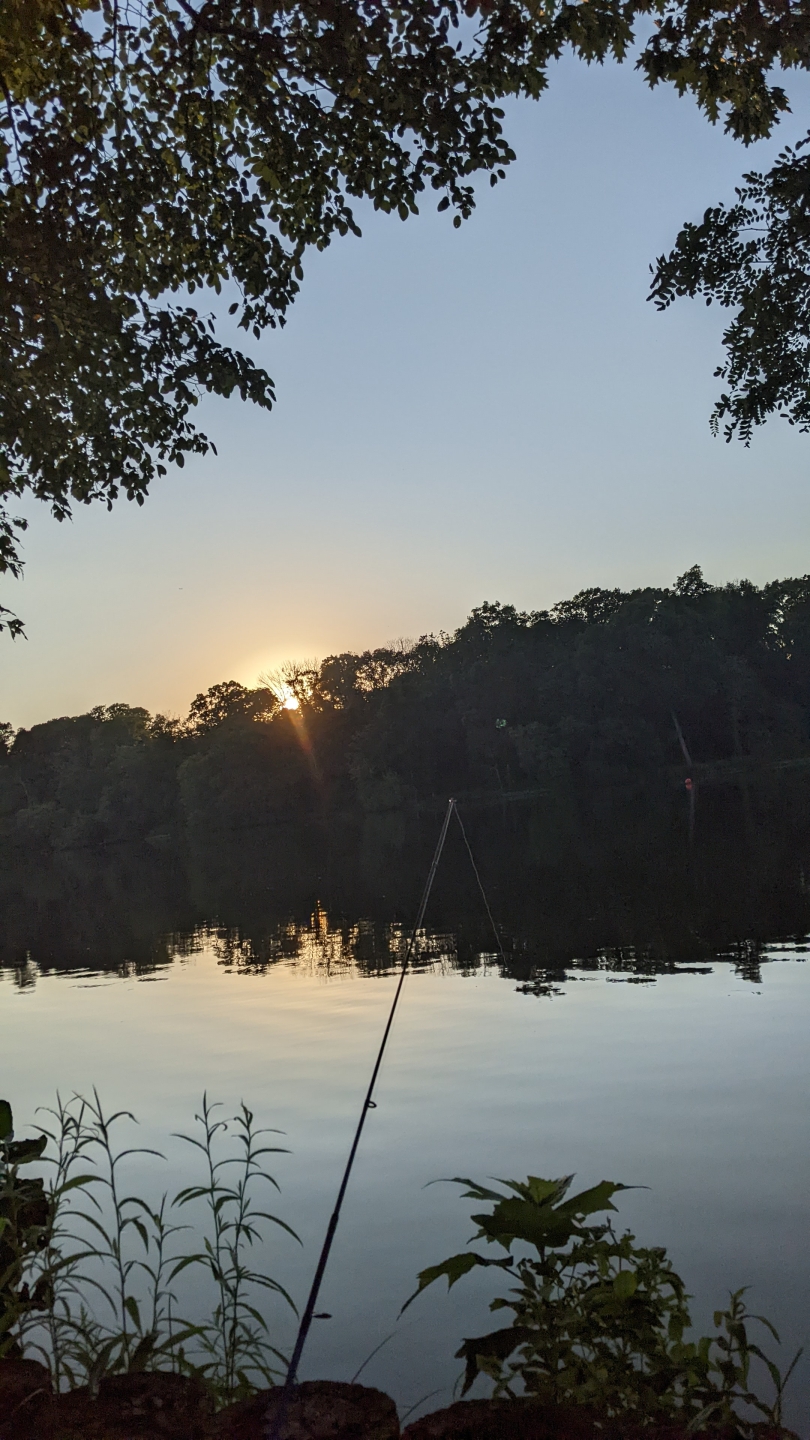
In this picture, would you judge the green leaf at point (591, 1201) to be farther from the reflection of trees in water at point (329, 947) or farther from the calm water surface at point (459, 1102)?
the reflection of trees in water at point (329, 947)

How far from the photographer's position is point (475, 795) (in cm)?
11219

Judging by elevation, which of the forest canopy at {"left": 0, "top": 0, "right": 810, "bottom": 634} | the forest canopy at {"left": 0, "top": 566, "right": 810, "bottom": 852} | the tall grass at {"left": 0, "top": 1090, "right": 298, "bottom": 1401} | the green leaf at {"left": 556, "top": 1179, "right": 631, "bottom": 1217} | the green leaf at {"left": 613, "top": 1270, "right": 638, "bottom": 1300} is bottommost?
the tall grass at {"left": 0, "top": 1090, "right": 298, "bottom": 1401}

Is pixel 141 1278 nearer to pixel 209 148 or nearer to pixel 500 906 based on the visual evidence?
pixel 209 148

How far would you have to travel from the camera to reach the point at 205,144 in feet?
35.4

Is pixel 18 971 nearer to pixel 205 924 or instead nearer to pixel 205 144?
pixel 205 924

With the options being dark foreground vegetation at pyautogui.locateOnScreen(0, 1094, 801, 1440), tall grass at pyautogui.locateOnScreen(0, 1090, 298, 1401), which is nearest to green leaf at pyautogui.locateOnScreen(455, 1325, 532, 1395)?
dark foreground vegetation at pyautogui.locateOnScreen(0, 1094, 801, 1440)

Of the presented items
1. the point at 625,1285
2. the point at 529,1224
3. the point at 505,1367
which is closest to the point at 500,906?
the point at 505,1367

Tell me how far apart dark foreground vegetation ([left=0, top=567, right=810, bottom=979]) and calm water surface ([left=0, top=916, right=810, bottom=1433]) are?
3169 mm

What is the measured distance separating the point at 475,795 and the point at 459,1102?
103230 mm

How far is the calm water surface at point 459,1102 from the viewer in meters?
5.64

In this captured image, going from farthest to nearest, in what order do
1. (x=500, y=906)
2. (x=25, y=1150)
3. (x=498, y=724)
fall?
(x=498, y=724) < (x=500, y=906) < (x=25, y=1150)

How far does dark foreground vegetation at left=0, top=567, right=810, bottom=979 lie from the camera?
24281 mm

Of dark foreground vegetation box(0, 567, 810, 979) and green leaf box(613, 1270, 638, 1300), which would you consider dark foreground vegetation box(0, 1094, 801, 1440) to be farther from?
dark foreground vegetation box(0, 567, 810, 979)

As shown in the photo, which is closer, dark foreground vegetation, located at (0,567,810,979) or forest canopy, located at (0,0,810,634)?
forest canopy, located at (0,0,810,634)
